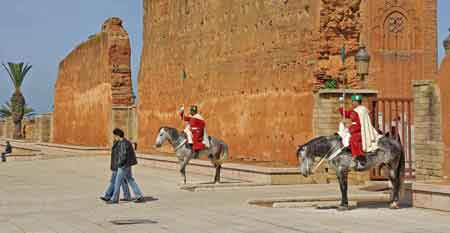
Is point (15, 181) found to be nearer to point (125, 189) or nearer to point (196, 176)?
point (196, 176)

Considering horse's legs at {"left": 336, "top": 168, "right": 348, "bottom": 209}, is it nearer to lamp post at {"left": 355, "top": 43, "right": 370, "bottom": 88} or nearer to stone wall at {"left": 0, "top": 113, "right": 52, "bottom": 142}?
lamp post at {"left": 355, "top": 43, "right": 370, "bottom": 88}

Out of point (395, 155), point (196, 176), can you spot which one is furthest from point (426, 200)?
point (196, 176)

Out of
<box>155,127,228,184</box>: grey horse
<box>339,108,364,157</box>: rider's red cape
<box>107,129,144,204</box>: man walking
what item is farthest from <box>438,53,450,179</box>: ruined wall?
<box>107,129,144,204</box>: man walking

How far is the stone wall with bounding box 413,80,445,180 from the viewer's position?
Answer: 49.8 feet

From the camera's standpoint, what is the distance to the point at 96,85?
36281mm

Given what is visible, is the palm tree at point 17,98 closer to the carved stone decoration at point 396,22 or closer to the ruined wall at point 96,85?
the ruined wall at point 96,85

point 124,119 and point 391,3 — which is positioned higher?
point 391,3

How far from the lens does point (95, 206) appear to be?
13031mm

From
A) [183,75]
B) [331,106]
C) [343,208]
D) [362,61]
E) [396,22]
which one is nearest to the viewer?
[343,208]

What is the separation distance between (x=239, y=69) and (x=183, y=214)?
33.9 ft

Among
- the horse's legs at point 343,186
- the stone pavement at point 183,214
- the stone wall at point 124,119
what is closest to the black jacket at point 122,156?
the stone pavement at point 183,214

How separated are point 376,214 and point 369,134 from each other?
116cm

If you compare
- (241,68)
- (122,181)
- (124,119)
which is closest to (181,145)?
(122,181)

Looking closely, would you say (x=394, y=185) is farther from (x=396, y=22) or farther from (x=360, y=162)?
(x=396, y=22)
